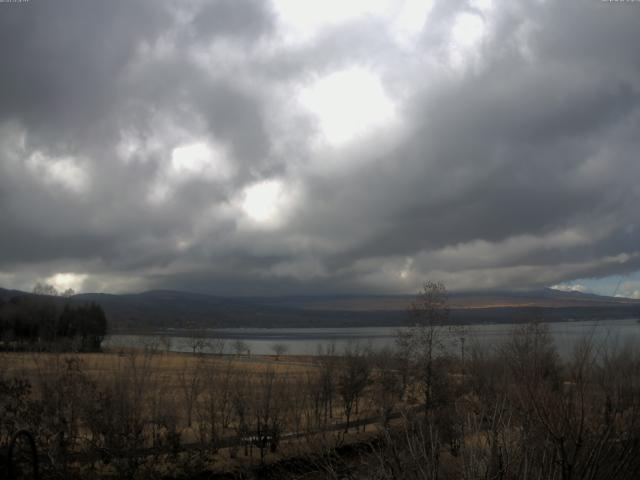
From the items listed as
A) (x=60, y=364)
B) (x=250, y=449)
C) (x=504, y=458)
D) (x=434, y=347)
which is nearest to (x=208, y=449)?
(x=250, y=449)

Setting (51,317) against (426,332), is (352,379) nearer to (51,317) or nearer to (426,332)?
(426,332)

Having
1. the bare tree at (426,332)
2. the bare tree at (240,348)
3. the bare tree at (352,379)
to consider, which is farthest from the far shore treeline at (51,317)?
the bare tree at (426,332)

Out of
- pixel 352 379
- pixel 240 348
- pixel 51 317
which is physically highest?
pixel 51 317

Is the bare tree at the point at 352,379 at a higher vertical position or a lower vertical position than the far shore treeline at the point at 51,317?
lower

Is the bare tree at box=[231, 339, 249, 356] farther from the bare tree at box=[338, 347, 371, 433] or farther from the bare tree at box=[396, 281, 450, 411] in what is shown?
the bare tree at box=[396, 281, 450, 411]

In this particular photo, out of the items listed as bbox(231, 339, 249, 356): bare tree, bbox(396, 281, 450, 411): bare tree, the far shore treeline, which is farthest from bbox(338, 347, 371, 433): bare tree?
bbox(231, 339, 249, 356): bare tree

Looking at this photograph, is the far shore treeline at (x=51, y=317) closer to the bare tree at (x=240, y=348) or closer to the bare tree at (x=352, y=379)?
the bare tree at (x=240, y=348)

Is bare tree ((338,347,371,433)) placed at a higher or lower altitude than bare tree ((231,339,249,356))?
higher

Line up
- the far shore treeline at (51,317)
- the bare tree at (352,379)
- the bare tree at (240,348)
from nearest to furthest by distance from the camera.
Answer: the bare tree at (352,379), the far shore treeline at (51,317), the bare tree at (240,348)

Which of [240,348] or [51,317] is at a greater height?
[51,317]

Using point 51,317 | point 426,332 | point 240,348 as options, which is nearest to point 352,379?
point 426,332

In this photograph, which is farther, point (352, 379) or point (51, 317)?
point (51, 317)

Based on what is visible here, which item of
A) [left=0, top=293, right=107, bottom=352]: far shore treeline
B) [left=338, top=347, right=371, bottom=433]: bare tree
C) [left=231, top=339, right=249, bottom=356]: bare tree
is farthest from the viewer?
[left=231, top=339, right=249, bottom=356]: bare tree

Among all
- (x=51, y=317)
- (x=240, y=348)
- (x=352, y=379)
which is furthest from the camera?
(x=240, y=348)
